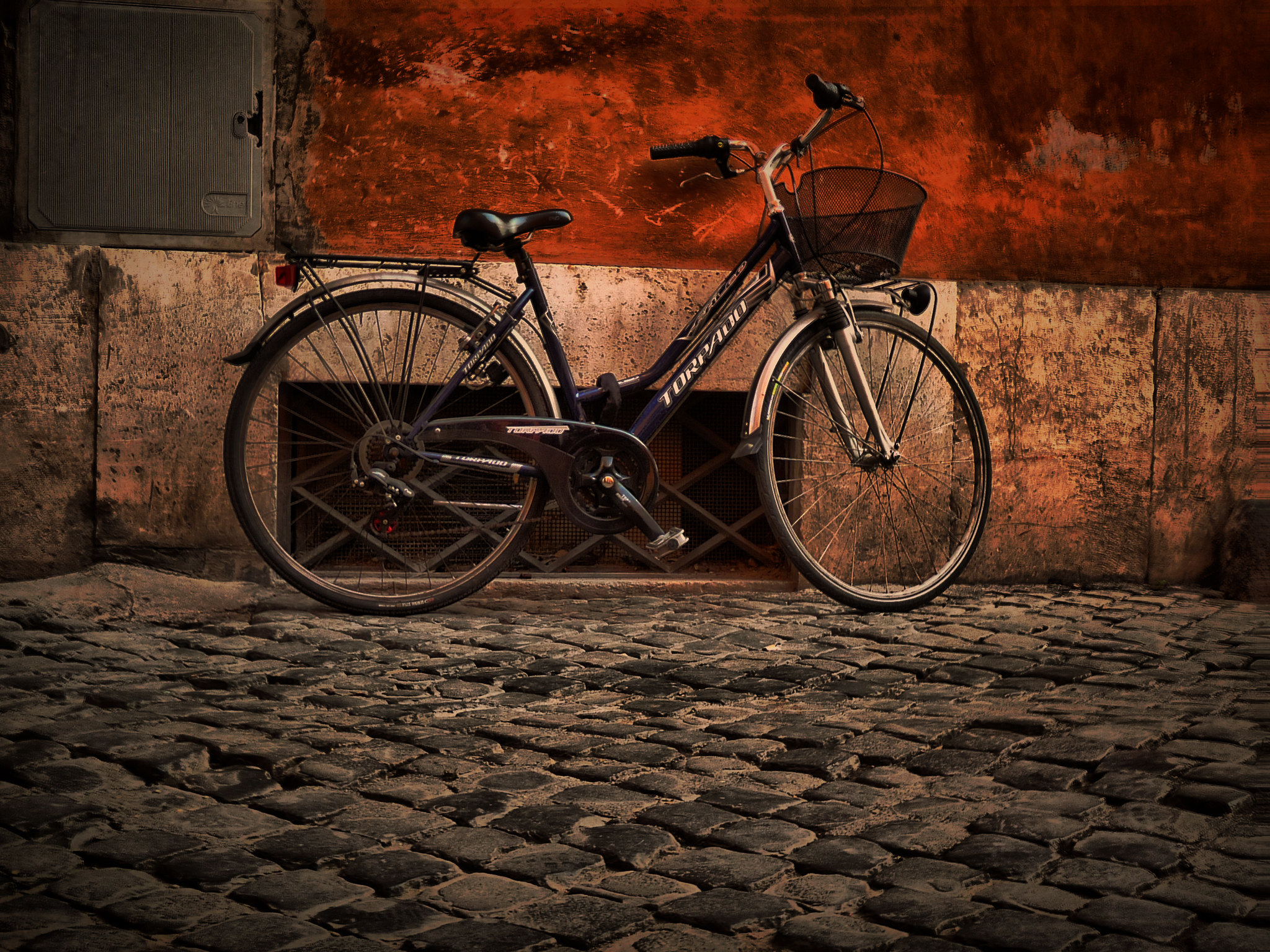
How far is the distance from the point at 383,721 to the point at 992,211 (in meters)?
3.38

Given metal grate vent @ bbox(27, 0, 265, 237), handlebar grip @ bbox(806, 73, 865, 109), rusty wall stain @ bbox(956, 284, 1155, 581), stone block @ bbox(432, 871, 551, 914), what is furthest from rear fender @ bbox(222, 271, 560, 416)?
stone block @ bbox(432, 871, 551, 914)

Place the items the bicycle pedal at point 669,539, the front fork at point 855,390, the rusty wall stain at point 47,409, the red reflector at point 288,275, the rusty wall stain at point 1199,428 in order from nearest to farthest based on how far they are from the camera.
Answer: the red reflector at point 288,275, the bicycle pedal at point 669,539, the front fork at point 855,390, the rusty wall stain at point 47,409, the rusty wall stain at point 1199,428

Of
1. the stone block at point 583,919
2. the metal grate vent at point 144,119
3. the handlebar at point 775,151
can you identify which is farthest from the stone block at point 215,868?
the metal grate vent at point 144,119

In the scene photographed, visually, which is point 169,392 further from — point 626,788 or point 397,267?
point 626,788

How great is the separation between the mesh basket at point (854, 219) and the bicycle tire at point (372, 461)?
1053mm

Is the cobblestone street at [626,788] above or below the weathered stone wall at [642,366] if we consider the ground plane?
below

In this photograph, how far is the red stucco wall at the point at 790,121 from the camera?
4.43 m

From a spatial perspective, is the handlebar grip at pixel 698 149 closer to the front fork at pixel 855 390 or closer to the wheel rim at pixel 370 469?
the front fork at pixel 855 390

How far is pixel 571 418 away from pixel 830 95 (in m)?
1.40

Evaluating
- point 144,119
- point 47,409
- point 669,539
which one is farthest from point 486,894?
point 144,119

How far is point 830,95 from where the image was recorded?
12.7ft

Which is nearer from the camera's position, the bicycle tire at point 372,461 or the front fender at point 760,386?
the bicycle tire at point 372,461

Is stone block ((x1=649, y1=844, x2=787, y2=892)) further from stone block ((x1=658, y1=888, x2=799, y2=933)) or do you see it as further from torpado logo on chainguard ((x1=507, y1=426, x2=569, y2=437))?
torpado logo on chainguard ((x1=507, y1=426, x2=569, y2=437))

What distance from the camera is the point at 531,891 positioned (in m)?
1.77
